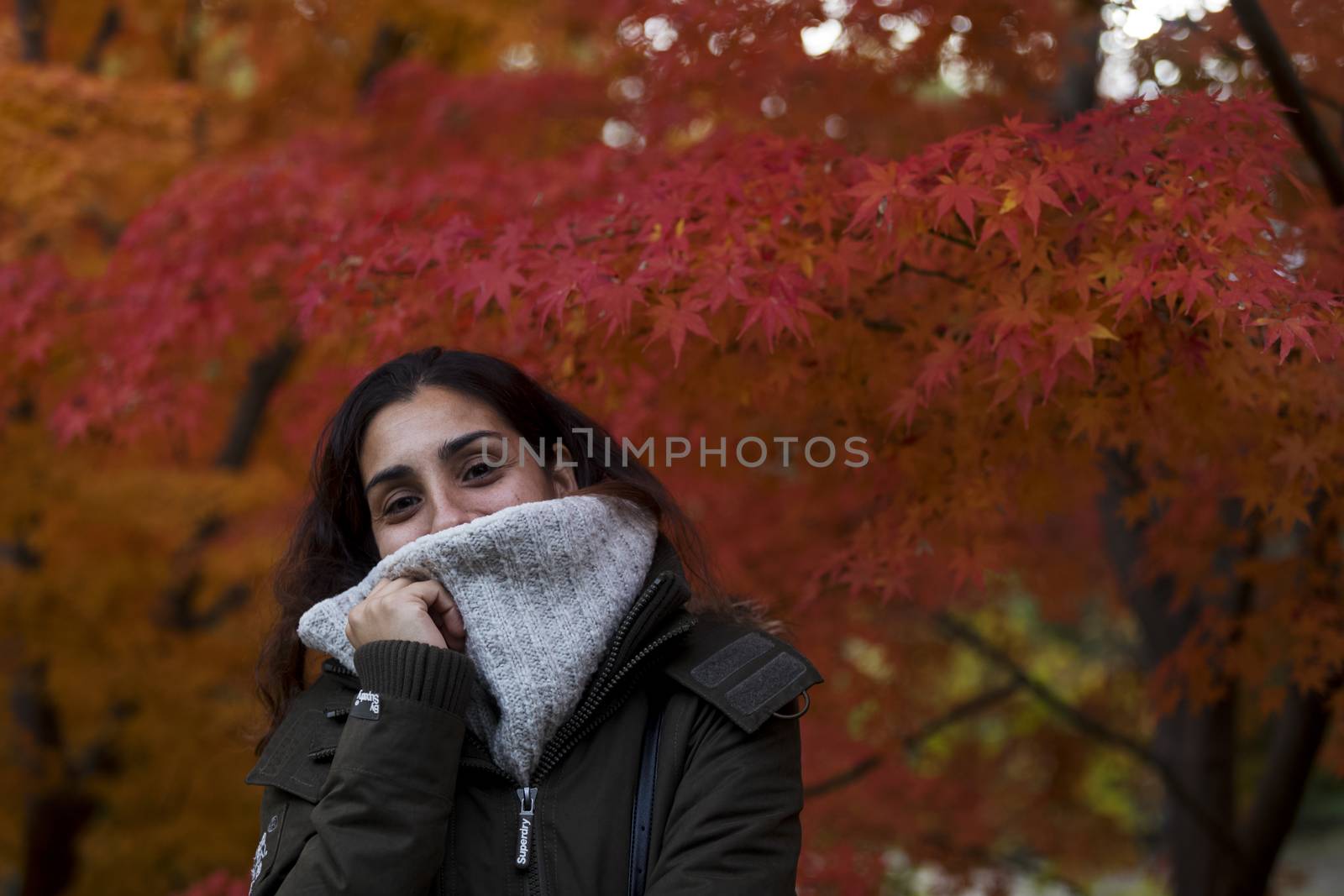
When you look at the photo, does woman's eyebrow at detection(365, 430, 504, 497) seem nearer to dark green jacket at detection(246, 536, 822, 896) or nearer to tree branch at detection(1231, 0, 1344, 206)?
dark green jacket at detection(246, 536, 822, 896)

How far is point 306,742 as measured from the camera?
187 centimetres

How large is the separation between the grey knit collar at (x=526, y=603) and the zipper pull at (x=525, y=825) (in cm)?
2

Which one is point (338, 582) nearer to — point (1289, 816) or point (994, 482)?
point (994, 482)

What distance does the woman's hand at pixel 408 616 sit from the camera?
1825 mm

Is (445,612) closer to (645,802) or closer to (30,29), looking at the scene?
(645,802)

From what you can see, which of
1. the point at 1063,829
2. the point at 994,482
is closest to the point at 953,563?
the point at 994,482

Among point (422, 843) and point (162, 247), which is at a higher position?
point (162, 247)

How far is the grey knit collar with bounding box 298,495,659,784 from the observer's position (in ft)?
5.91

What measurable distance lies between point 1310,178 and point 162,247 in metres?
3.87

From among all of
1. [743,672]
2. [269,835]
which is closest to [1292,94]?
[743,672]

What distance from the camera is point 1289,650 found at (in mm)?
3312

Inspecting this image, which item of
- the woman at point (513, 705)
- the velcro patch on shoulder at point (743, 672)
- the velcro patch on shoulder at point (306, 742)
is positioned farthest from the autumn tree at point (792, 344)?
the velcro patch on shoulder at point (306, 742)

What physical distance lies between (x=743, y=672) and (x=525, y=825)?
0.39 metres

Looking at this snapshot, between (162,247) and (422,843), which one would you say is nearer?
(422,843)
